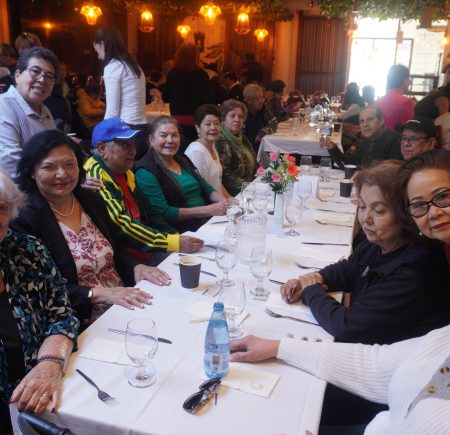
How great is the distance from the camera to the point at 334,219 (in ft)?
9.77

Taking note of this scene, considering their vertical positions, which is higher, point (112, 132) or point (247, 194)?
point (112, 132)

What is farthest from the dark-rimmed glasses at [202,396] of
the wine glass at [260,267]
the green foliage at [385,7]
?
the green foliage at [385,7]

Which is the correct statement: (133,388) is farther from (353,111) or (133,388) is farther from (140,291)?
(353,111)

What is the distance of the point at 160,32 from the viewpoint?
11875 mm

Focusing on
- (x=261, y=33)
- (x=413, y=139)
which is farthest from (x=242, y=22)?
(x=413, y=139)

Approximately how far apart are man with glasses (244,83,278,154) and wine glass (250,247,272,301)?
4607 mm

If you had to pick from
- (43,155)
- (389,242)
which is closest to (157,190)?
(43,155)

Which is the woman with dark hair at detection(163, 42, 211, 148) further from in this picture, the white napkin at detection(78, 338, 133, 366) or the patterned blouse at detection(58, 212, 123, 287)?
Answer: the white napkin at detection(78, 338, 133, 366)

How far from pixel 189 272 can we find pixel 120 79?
8.53 ft

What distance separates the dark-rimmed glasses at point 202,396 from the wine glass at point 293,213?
1.47 meters

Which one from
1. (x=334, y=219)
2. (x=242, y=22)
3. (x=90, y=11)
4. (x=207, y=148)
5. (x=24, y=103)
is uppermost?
(x=242, y=22)

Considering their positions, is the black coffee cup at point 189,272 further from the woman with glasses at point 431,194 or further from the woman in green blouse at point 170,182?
the woman in green blouse at point 170,182

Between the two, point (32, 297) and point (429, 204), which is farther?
point (32, 297)

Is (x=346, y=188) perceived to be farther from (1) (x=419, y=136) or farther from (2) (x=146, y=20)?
(2) (x=146, y=20)
